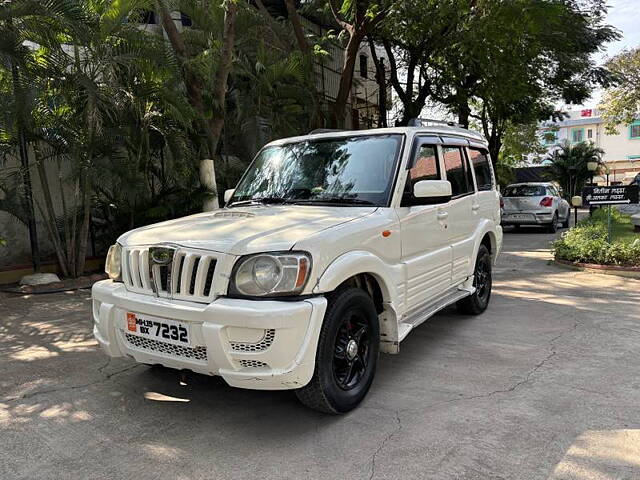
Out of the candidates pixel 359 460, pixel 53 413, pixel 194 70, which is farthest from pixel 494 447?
pixel 194 70

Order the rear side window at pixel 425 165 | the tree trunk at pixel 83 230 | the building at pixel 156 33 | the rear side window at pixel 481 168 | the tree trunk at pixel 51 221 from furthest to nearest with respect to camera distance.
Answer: the building at pixel 156 33, the tree trunk at pixel 51 221, the tree trunk at pixel 83 230, the rear side window at pixel 481 168, the rear side window at pixel 425 165

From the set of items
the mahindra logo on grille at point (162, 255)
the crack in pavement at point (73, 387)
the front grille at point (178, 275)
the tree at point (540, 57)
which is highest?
the tree at point (540, 57)

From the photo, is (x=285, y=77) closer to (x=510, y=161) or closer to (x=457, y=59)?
(x=457, y=59)

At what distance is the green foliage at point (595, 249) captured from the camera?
8.62 metres

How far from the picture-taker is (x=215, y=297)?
10.1ft

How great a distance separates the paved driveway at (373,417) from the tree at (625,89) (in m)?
25.9

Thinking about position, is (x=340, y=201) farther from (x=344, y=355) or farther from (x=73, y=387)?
(x=73, y=387)

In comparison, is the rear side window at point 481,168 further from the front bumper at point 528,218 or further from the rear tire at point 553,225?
the rear tire at point 553,225

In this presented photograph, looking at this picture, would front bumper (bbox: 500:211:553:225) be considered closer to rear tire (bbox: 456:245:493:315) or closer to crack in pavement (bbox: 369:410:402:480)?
rear tire (bbox: 456:245:493:315)

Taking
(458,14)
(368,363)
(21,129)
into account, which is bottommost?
(368,363)

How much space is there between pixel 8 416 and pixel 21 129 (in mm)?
5454

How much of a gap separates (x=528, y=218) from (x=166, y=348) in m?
15.1

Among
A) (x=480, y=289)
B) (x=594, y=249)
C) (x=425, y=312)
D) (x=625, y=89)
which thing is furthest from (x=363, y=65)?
(x=425, y=312)

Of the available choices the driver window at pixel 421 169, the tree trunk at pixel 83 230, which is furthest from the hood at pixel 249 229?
the tree trunk at pixel 83 230
